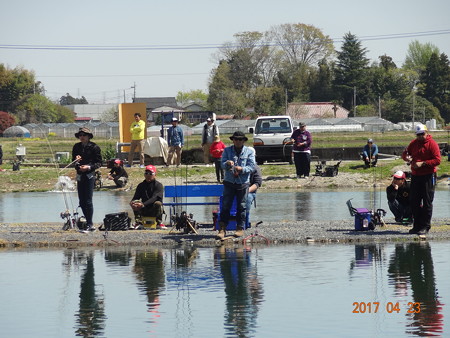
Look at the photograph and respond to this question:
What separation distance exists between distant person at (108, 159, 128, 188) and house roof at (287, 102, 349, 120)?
88.5 m

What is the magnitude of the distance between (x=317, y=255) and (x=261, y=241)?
1.70m

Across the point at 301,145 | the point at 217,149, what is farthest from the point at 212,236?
the point at 301,145

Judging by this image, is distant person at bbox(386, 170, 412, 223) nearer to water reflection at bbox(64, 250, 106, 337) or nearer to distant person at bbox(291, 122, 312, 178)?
water reflection at bbox(64, 250, 106, 337)

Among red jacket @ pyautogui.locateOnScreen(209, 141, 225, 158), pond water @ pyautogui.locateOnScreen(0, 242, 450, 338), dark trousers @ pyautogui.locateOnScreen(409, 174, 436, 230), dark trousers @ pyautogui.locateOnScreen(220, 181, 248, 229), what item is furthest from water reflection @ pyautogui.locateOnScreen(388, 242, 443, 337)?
red jacket @ pyautogui.locateOnScreen(209, 141, 225, 158)

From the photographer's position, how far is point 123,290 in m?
12.9

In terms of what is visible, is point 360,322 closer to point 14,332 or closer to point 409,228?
point 14,332

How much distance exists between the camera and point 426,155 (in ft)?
53.0

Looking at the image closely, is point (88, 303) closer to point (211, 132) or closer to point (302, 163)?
point (211, 132)

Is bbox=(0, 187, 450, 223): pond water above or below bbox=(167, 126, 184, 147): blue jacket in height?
below

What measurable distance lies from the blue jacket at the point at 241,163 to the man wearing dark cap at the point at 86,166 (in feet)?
8.48

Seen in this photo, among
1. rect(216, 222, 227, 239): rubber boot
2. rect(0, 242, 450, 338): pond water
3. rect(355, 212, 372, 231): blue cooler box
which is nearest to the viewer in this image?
rect(0, 242, 450, 338): pond water

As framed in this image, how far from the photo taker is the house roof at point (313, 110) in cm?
12062

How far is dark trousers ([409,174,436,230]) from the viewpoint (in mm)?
16281

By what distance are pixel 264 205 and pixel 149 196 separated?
23.6ft
